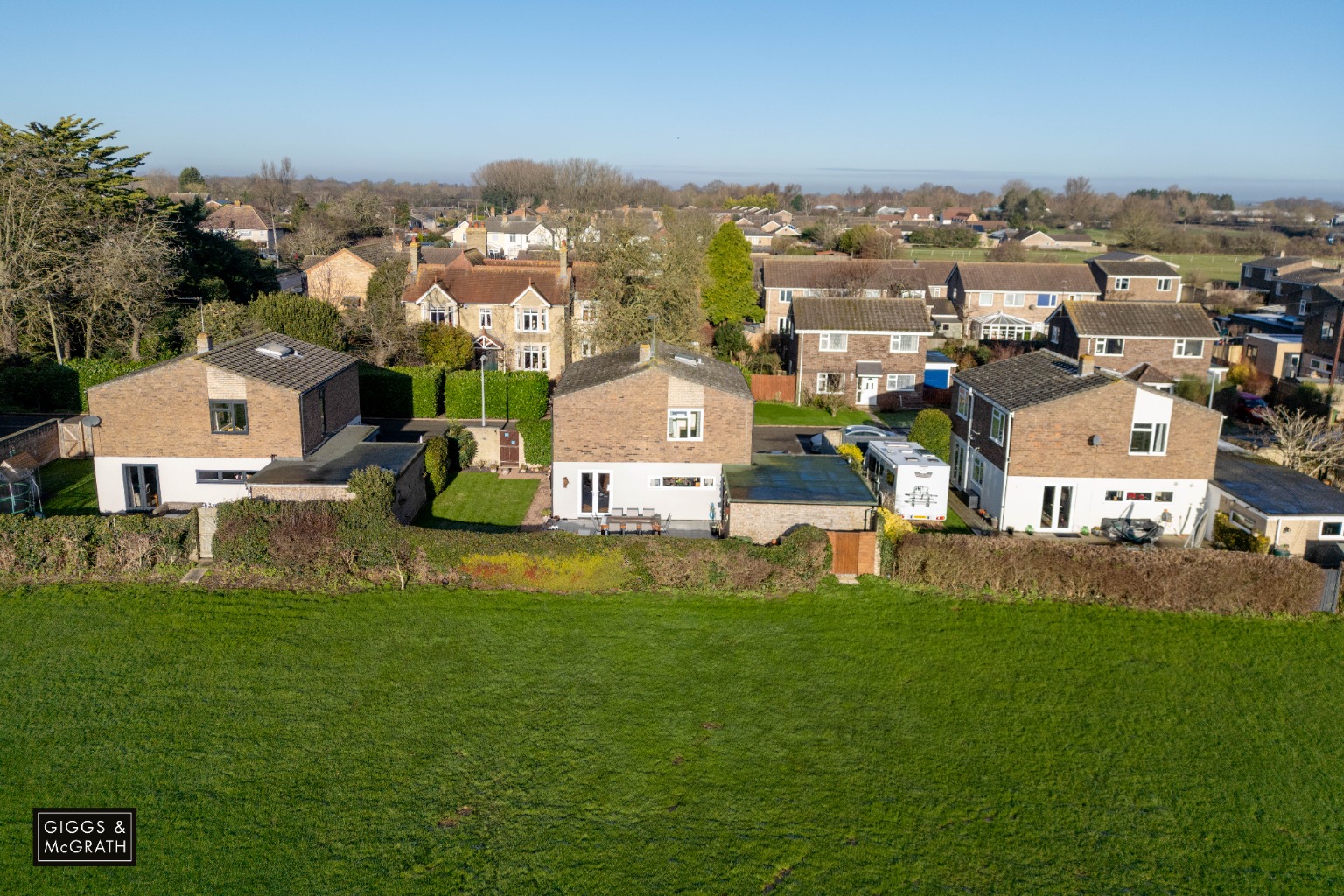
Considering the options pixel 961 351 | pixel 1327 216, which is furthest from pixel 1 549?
pixel 1327 216

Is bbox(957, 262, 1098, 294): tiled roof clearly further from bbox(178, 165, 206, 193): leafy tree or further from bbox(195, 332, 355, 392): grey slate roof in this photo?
bbox(178, 165, 206, 193): leafy tree

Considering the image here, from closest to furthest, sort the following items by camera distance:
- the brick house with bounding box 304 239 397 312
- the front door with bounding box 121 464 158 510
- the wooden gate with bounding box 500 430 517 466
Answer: the front door with bounding box 121 464 158 510, the wooden gate with bounding box 500 430 517 466, the brick house with bounding box 304 239 397 312

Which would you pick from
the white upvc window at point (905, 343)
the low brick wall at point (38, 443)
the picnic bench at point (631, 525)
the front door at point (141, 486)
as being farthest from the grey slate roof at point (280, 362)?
the white upvc window at point (905, 343)

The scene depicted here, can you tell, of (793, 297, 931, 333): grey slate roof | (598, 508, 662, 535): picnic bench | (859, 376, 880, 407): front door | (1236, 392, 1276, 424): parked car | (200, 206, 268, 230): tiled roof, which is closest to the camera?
(598, 508, 662, 535): picnic bench

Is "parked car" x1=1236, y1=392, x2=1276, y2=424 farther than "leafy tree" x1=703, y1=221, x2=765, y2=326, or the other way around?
"leafy tree" x1=703, y1=221, x2=765, y2=326

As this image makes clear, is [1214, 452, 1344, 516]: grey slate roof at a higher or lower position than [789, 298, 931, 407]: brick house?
lower

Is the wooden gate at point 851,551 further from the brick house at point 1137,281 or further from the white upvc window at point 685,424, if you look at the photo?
the brick house at point 1137,281

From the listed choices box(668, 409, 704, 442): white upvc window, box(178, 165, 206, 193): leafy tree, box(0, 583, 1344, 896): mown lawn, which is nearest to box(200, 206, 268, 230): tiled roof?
box(178, 165, 206, 193): leafy tree

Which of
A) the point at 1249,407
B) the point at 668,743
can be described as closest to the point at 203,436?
the point at 668,743
